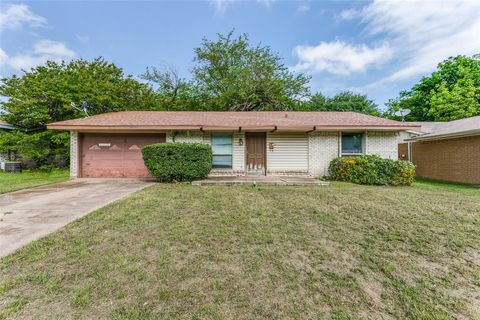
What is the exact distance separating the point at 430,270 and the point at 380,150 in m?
8.72

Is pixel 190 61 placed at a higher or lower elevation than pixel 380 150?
higher

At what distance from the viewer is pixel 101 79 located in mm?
16078

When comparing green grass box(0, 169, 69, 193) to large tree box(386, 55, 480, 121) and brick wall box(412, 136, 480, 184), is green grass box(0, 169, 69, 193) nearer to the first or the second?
brick wall box(412, 136, 480, 184)

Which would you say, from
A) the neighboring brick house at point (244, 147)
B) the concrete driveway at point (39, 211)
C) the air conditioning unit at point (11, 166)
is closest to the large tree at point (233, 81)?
the neighboring brick house at point (244, 147)

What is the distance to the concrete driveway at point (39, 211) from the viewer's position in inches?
129

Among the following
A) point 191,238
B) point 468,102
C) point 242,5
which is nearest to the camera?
point 191,238

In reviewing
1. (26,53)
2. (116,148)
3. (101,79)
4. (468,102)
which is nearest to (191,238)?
(116,148)

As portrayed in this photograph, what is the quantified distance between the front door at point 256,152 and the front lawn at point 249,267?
571 cm

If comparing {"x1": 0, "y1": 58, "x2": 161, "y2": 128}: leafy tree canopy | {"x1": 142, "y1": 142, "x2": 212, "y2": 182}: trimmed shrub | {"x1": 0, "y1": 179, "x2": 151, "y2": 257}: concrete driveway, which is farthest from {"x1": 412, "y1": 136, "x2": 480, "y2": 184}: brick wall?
{"x1": 0, "y1": 58, "x2": 161, "y2": 128}: leafy tree canopy

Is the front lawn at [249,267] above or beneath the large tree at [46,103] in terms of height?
beneath

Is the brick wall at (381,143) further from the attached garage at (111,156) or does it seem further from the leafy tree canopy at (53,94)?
the leafy tree canopy at (53,94)

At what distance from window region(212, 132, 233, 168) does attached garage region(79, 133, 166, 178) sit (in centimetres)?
329

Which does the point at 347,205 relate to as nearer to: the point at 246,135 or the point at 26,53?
the point at 246,135

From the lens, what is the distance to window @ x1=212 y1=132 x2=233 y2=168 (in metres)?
10.0
